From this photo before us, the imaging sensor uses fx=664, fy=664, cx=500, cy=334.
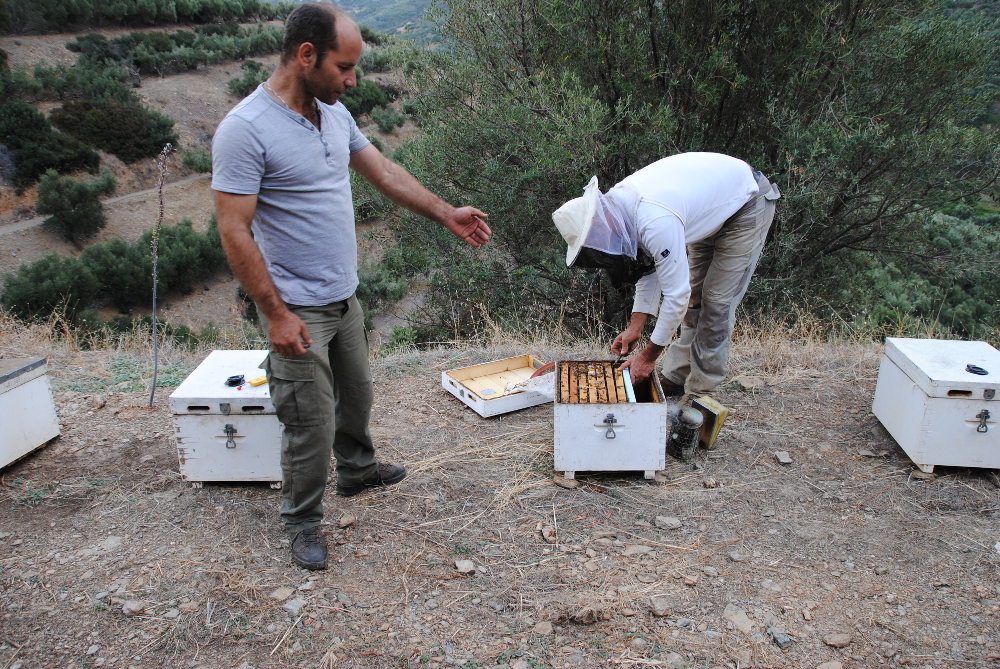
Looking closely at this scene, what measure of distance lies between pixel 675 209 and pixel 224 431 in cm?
230

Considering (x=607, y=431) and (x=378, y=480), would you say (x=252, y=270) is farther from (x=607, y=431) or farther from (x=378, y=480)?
(x=607, y=431)

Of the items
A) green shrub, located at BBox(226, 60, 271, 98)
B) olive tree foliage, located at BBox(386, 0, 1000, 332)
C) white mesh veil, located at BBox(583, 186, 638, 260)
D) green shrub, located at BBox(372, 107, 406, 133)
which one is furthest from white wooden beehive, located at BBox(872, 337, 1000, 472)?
green shrub, located at BBox(226, 60, 271, 98)

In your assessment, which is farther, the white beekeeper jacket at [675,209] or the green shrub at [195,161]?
the green shrub at [195,161]

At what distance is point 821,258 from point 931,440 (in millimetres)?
4468

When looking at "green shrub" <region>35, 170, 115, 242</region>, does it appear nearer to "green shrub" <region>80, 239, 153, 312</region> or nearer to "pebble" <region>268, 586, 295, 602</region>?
"green shrub" <region>80, 239, 153, 312</region>

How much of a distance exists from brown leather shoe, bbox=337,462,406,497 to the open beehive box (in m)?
0.79

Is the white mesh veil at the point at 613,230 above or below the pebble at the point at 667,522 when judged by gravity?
above

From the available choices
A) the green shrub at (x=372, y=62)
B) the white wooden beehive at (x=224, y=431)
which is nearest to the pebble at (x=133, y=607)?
the white wooden beehive at (x=224, y=431)

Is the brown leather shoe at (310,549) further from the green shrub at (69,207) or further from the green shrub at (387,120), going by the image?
the green shrub at (387,120)

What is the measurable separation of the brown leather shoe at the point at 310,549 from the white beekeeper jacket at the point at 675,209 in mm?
1696

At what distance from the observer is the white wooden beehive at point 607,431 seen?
307 centimetres

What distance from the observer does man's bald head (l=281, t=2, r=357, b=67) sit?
7.32 ft

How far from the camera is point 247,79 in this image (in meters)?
24.8

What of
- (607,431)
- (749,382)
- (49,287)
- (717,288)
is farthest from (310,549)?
(49,287)
